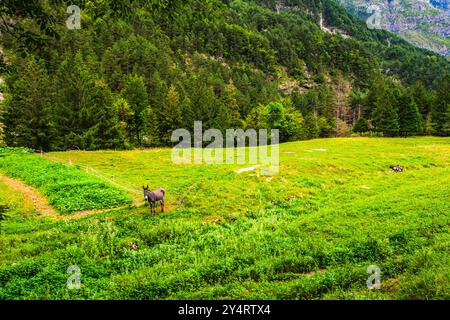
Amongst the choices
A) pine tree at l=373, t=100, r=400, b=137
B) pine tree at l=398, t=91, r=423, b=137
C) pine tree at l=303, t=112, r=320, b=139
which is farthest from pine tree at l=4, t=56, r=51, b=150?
pine tree at l=398, t=91, r=423, b=137

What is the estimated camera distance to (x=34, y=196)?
27.8 m

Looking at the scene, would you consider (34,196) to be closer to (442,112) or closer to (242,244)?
(242,244)

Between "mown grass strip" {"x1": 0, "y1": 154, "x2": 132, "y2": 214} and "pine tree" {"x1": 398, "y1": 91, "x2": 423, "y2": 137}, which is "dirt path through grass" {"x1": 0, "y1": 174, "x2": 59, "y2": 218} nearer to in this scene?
"mown grass strip" {"x1": 0, "y1": 154, "x2": 132, "y2": 214}

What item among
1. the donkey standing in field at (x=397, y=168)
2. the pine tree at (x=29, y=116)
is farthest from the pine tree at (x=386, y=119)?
the pine tree at (x=29, y=116)

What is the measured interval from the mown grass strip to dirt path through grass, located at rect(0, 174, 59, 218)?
43 cm

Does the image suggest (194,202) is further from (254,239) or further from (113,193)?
(254,239)

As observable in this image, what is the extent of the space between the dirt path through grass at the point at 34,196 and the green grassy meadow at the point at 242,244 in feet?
2.24

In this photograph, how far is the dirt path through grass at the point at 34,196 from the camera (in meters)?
24.0

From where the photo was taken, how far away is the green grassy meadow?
11125 mm

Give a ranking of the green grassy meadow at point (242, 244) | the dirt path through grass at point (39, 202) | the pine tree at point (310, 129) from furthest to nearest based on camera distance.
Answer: the pine tree at point (310, 129) → the dirt path through grass at point (39, 202) → the green grassy meadow at point (242, 244)

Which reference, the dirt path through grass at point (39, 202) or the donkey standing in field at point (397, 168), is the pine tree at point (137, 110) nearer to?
the dirt path through grass at point (39, 202)

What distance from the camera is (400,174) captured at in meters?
35.6
